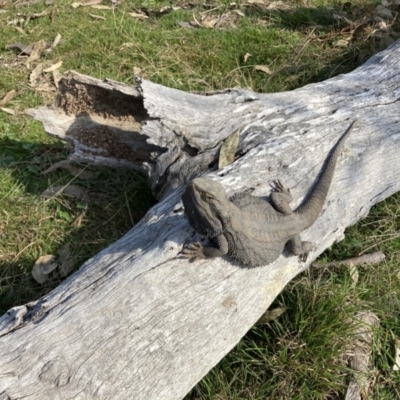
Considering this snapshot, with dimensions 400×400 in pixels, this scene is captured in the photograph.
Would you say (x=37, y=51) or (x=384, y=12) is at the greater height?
(x=37, y=51)

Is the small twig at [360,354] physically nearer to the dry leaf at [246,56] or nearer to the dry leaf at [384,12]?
the dry leaf at [246,56]

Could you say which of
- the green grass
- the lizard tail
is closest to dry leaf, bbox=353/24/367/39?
the green grass

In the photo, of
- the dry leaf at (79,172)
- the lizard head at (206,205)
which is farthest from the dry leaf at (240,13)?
the lizard head at (206,205)

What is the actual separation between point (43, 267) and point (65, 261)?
16 cm

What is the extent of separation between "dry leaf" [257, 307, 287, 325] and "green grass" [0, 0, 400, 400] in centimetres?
5

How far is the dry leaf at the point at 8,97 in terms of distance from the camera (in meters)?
5.11

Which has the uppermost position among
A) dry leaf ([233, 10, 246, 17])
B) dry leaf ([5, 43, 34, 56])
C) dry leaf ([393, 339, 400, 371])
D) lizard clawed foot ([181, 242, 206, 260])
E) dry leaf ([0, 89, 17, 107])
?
dry leaf ([5, 43, 34, 56])

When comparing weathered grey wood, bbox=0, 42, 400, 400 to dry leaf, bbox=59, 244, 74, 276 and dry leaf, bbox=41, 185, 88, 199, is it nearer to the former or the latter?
dry leaf, bbox=41, 185, 88, 199

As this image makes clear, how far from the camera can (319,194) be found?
10.3 feet

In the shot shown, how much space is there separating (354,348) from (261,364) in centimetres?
59

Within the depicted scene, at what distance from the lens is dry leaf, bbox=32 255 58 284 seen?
11.9 ft

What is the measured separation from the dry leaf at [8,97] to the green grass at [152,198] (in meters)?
0.05

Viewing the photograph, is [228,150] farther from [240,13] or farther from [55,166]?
[240,13]

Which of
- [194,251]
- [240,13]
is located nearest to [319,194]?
[194,251]
